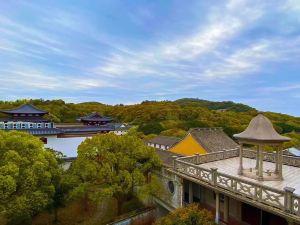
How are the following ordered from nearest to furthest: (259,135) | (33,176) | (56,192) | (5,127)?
(259,135)
(33,176)
(56,192)
(5,127)

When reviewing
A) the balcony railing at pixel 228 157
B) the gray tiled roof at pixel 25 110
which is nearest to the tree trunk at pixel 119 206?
the balcony railing at pixel 228 157

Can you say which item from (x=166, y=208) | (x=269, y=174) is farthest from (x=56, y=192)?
(x=269, y=174)

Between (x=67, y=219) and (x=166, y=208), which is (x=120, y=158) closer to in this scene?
(x=166, y=208)

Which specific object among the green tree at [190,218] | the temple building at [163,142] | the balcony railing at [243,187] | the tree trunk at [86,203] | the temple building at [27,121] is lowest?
the tree trunk at [86,203]

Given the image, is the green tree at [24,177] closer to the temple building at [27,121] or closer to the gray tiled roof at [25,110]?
the temple building at [27,121]

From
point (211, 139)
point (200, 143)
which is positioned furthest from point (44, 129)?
point (211, 139)

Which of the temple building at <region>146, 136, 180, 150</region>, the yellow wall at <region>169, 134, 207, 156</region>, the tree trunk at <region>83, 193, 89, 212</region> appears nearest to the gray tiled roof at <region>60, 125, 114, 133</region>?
the temple building at <region>146, 136, 180, 150</region>

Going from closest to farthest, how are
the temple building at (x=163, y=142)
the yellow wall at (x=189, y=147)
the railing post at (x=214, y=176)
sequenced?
1. the railing post at (x=214, y=176)
2. the yellow wall at (x=189, y=147)
3. the temple building at (x=163, y=142)
